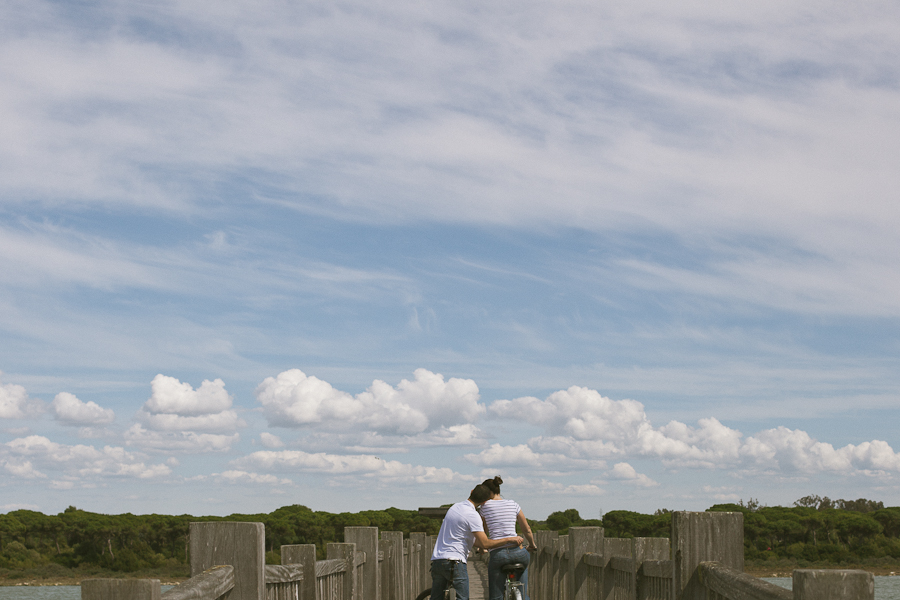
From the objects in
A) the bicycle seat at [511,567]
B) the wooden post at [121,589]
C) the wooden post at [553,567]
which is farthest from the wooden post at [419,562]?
the wooden post at [121,589]

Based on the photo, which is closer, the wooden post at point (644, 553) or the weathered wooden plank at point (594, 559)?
the wooden post at point (644, 553)

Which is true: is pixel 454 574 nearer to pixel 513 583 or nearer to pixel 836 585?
pixel 513 583

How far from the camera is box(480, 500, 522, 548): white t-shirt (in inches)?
388

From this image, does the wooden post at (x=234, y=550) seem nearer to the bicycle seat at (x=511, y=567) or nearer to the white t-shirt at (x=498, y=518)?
the white t-shirt at (x=498, y=518)

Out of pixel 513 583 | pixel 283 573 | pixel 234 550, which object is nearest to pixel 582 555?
pixel 513 583

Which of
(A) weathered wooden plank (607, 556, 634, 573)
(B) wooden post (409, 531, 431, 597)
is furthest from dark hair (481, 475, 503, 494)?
(B) wooden post (409, 531, 431, 597)

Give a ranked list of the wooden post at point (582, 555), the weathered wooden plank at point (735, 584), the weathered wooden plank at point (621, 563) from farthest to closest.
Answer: the wooden post at point (582, 555) < the weathered wooden plank at point (621, 563) < the weathered wooden plank at point (735, 584)

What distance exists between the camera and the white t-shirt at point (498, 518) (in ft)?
32.3

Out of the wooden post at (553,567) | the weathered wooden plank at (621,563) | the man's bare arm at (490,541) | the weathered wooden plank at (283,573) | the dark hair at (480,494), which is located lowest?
the wooden post at (553,567)

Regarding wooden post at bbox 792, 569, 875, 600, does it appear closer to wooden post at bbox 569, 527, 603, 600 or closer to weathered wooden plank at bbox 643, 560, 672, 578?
weathered wooden plank at bbox 643, 560, 672, 578

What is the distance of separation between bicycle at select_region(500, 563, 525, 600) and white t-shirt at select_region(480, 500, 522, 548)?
288 mm

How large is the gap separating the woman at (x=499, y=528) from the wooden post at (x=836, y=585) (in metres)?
7.62

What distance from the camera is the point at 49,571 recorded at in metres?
78.0

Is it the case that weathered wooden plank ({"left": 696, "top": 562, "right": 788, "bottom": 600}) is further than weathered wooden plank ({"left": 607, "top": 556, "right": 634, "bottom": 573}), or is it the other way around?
weathered wooden plank ({"left": 607, "top": 556, "right": 634, "bottom": 573})
